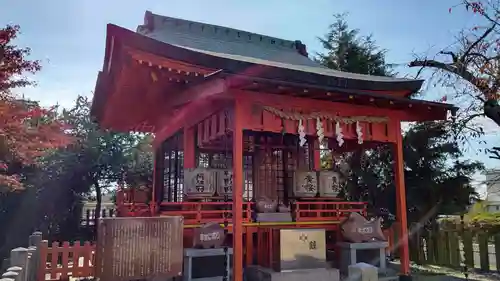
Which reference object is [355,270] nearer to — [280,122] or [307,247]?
[307,247]

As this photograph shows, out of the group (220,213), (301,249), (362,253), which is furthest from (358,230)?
(220,213)

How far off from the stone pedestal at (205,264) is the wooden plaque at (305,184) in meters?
2.90

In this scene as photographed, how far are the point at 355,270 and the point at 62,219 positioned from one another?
1349 centimetres

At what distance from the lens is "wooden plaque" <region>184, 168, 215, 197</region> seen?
795 centimetres

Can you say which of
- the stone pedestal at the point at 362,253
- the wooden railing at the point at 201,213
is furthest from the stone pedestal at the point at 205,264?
the stone pedestal at the point at 362,253

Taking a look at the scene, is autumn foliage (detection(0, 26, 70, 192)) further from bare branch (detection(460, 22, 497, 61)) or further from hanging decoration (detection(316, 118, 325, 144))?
bare branch (detection(460, 22, 497, 61))

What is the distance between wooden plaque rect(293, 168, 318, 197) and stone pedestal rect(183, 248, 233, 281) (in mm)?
2900

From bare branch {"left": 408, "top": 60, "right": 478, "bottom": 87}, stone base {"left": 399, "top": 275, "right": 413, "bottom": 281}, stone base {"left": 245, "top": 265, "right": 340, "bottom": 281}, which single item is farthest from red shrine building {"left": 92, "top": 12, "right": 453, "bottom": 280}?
bare branch {"left": 408, "top": 60, "right": 478, "bottom": 87}

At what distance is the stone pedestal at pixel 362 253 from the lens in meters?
7.12

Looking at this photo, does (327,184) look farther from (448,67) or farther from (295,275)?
(448,67)

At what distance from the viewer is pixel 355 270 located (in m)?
3.26

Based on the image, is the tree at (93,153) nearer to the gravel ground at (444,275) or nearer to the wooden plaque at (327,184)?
the wooden plaque at (327,184)

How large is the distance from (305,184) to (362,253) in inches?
82.8

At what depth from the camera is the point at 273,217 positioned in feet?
25.8
